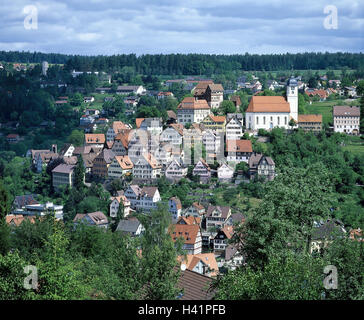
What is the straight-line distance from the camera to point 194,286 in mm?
11609

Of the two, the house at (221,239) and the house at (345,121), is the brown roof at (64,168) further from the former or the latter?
the house at (345,121)

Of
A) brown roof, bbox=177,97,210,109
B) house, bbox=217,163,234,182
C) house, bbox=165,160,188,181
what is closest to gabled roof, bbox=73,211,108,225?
house, bbox=165,160,188,181

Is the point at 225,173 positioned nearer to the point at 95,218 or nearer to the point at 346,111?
the point at 95,218

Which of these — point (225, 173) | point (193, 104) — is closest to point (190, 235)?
point (225, 173)

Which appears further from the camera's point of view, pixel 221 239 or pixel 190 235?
pixel 221 239

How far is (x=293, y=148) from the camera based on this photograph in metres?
36.0

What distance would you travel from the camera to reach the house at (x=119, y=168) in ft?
121

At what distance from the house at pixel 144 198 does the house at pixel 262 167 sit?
5359mm

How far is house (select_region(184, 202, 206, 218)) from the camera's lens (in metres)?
31.8

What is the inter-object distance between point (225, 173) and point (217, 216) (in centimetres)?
496

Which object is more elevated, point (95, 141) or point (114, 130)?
point (114, 130)

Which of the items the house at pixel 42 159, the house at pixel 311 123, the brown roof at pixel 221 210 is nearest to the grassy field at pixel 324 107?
the house at pixel 311 123

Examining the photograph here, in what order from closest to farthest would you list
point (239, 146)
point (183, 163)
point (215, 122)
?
point (239, 146)
point (183, 163)
point (215, 122)

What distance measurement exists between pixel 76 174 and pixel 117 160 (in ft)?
7.99
